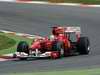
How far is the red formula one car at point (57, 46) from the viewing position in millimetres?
14531

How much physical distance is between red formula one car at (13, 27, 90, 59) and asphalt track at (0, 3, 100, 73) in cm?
31

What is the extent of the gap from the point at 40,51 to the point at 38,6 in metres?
13.6

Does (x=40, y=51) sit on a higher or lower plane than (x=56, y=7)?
lower

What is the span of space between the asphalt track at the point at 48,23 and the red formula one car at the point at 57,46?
31 centimetres

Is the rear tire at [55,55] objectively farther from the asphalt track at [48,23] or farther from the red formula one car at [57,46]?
the asphalt track at [48,23]

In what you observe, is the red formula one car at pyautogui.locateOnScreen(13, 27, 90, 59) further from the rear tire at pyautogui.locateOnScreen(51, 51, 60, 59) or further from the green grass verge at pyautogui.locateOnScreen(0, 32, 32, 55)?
the green grass verge at pyautogui.locateOnScreen(0, 32, 32, 55)

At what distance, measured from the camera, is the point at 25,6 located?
93.3 feet

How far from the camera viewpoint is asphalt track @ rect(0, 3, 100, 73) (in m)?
12.8

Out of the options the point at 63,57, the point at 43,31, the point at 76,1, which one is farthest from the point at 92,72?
the point at 76,1

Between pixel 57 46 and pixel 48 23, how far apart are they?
27.8ft

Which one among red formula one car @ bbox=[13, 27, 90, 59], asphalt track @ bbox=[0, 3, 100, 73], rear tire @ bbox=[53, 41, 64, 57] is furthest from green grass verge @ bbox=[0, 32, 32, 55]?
asphalt track @ bbox=[0, 3, 100, 73]

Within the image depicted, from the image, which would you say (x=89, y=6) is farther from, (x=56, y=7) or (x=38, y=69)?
(x=38, y=69)

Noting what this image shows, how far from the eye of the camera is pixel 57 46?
1453 cm

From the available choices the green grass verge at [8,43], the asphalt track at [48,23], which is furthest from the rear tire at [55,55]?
the green grass verge at [8,43]
